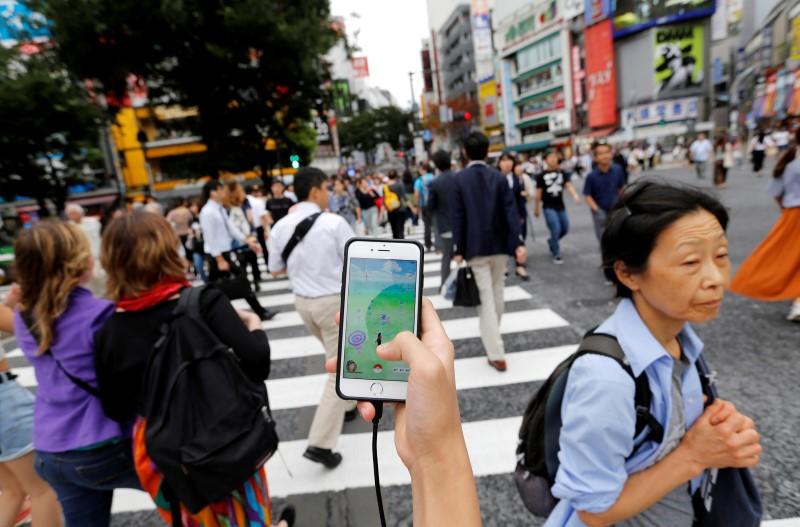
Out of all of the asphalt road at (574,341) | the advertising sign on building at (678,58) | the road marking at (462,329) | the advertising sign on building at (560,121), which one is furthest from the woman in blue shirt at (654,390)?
the advertising sign on building at (560,121)

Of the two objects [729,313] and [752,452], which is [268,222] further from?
[752,452]

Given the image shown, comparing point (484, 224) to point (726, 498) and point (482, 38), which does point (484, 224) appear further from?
point (482, 38)

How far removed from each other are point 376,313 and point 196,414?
3.09 feet

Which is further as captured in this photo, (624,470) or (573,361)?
(573,361)

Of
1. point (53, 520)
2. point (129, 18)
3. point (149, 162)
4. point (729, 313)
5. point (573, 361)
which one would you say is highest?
point (129, 18)

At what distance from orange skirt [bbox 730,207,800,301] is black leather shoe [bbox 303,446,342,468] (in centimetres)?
445

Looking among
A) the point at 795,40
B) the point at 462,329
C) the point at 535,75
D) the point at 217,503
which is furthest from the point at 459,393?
the point at 535,75

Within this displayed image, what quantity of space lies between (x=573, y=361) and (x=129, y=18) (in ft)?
62.7

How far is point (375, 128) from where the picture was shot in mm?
78812

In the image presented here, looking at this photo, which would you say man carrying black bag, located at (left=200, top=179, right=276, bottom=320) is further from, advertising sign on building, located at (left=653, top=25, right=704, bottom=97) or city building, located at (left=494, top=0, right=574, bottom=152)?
city building, located at (left=494, top=0, right=574, bottom=152)

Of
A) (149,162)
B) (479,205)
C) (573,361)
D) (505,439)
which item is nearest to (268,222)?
(479,205)

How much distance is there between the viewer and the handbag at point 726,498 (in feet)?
4.72

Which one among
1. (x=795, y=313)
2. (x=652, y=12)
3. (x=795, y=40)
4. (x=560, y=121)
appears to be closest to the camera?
(x=795, y=313)

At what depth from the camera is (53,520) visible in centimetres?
248
